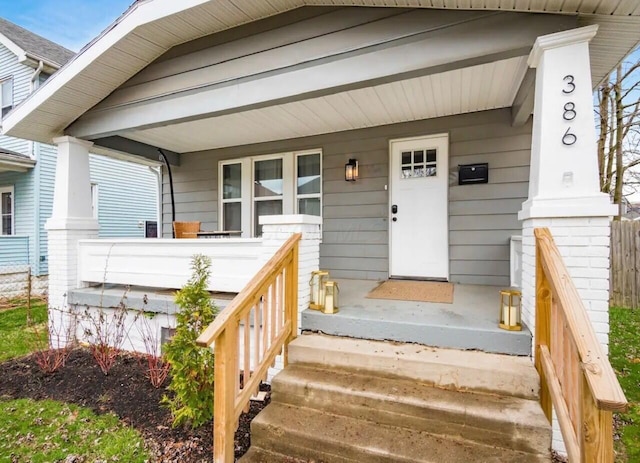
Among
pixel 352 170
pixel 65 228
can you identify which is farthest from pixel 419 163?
pixel 65 228

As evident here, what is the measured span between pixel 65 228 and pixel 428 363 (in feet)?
15.2

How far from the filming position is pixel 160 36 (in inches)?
140

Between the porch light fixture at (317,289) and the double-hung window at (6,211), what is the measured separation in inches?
389

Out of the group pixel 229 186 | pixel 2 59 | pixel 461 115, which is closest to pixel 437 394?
pixel 461 115

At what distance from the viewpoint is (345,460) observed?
2.05 meters

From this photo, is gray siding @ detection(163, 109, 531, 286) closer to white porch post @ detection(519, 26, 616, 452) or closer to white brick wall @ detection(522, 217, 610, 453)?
white porch post @ detection(519, 26, 616, 452)

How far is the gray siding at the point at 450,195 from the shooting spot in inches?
167

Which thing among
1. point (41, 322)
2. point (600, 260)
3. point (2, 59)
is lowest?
point (41, 322)

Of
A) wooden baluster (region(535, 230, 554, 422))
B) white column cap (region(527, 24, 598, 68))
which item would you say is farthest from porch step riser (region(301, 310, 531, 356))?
white column cap (region(527, 24, 598, 68))

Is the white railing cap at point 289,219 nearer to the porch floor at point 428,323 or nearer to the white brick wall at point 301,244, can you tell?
the white brick wall at point 301,244

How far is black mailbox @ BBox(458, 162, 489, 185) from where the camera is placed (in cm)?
428

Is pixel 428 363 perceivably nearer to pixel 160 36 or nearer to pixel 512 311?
pixel 512 311

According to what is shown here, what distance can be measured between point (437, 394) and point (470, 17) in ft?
8.85

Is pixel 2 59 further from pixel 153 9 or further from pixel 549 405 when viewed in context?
pixel 549 405
